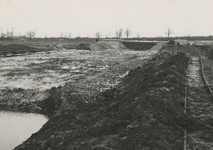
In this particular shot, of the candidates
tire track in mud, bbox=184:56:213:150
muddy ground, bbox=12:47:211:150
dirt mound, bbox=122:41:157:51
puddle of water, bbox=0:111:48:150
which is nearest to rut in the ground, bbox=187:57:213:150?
tire track in mud, bbox=184:56:213:150

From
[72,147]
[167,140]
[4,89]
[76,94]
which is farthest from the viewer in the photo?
[4,89]

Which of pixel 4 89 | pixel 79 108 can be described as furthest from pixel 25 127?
pixel 4 89

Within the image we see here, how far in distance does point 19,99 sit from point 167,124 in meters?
11.8

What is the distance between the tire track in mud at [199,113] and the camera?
22.1ft

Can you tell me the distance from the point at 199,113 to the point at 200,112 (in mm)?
169

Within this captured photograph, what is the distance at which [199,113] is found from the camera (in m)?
9.35

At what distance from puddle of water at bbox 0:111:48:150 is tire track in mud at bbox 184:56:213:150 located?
6.97 m

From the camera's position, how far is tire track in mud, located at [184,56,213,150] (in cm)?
675

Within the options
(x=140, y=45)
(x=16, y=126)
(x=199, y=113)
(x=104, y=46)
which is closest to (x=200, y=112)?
(x=199, y=113)

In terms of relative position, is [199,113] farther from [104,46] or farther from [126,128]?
[104,46]

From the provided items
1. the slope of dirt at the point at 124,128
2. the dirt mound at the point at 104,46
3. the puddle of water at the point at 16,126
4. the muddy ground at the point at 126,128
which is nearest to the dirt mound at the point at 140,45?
the dirt mound at the point at 104,46

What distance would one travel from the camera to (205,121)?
27.7 ft

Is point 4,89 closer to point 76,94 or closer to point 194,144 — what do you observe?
point 76,94

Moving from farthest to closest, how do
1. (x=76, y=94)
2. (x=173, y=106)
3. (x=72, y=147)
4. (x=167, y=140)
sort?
(x=76, y=94)
(x=173, y=106)
(x=72, y=147)
(x=167, y=140)
